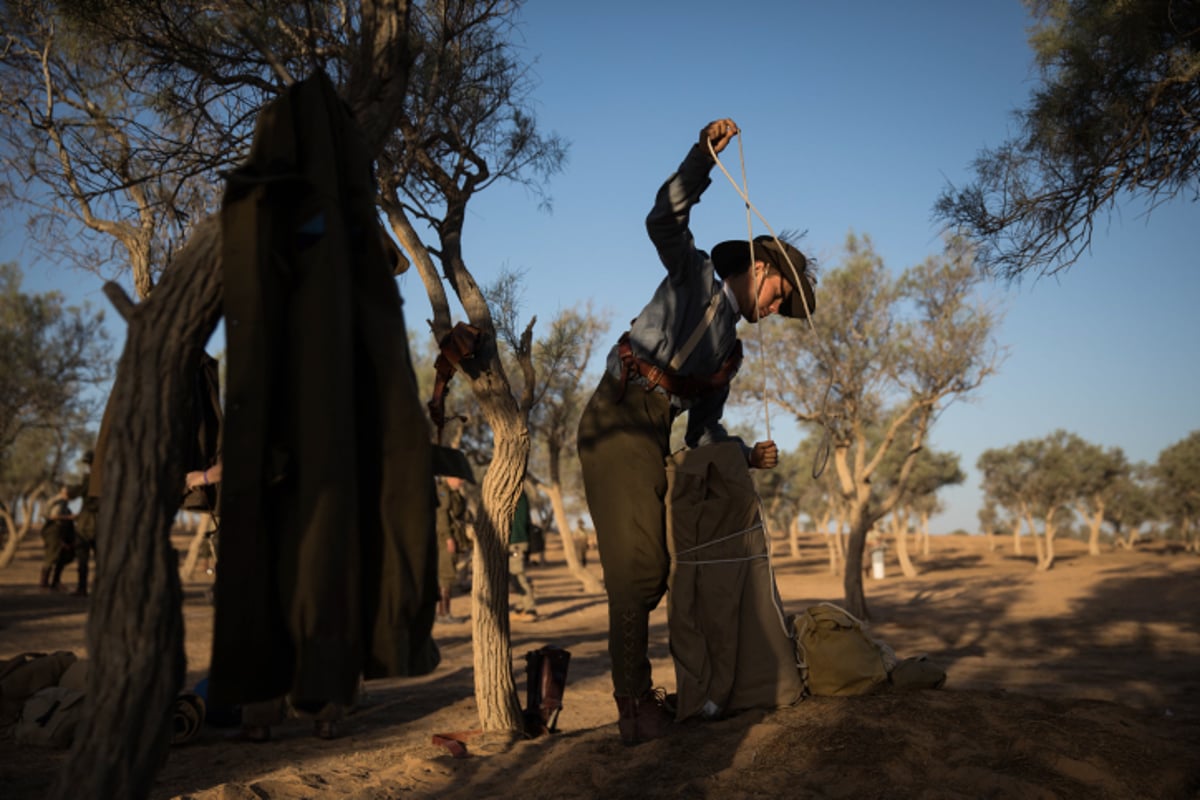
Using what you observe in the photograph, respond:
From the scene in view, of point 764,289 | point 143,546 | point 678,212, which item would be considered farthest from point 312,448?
point 764,289

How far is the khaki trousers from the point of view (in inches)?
154

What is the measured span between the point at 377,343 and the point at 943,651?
10144 mm

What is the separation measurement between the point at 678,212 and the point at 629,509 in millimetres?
1321

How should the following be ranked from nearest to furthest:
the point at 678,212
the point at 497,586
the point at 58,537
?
the point at 678,212
the point at 497,586
the point at 58,537

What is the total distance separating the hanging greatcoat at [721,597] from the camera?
4.04 metres

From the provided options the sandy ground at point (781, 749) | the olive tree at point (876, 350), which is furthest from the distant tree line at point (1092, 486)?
the sandy ground at point (781, 749)

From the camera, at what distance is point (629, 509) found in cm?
395

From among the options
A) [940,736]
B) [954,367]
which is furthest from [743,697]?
[954,367]

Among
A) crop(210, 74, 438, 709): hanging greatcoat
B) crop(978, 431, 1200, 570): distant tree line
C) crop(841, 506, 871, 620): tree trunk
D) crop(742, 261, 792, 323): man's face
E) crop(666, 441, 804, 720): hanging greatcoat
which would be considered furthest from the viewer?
crop(978, 431, 1200, 570): distant tree line

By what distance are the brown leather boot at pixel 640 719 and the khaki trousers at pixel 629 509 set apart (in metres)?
0.04

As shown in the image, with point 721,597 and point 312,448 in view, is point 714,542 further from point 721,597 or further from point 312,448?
point 312,448

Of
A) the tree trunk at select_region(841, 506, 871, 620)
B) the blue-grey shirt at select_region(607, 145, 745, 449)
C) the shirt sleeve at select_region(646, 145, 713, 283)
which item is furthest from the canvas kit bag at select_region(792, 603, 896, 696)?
the tree trunk at select_region(841, 506, 871, 620)

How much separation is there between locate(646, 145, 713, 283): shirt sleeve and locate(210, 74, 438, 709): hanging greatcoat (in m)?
1.64

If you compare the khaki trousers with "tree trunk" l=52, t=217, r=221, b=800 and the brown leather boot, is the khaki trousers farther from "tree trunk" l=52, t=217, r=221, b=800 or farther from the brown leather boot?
"tree trunk" l=52, t=217, r=221, b=800
